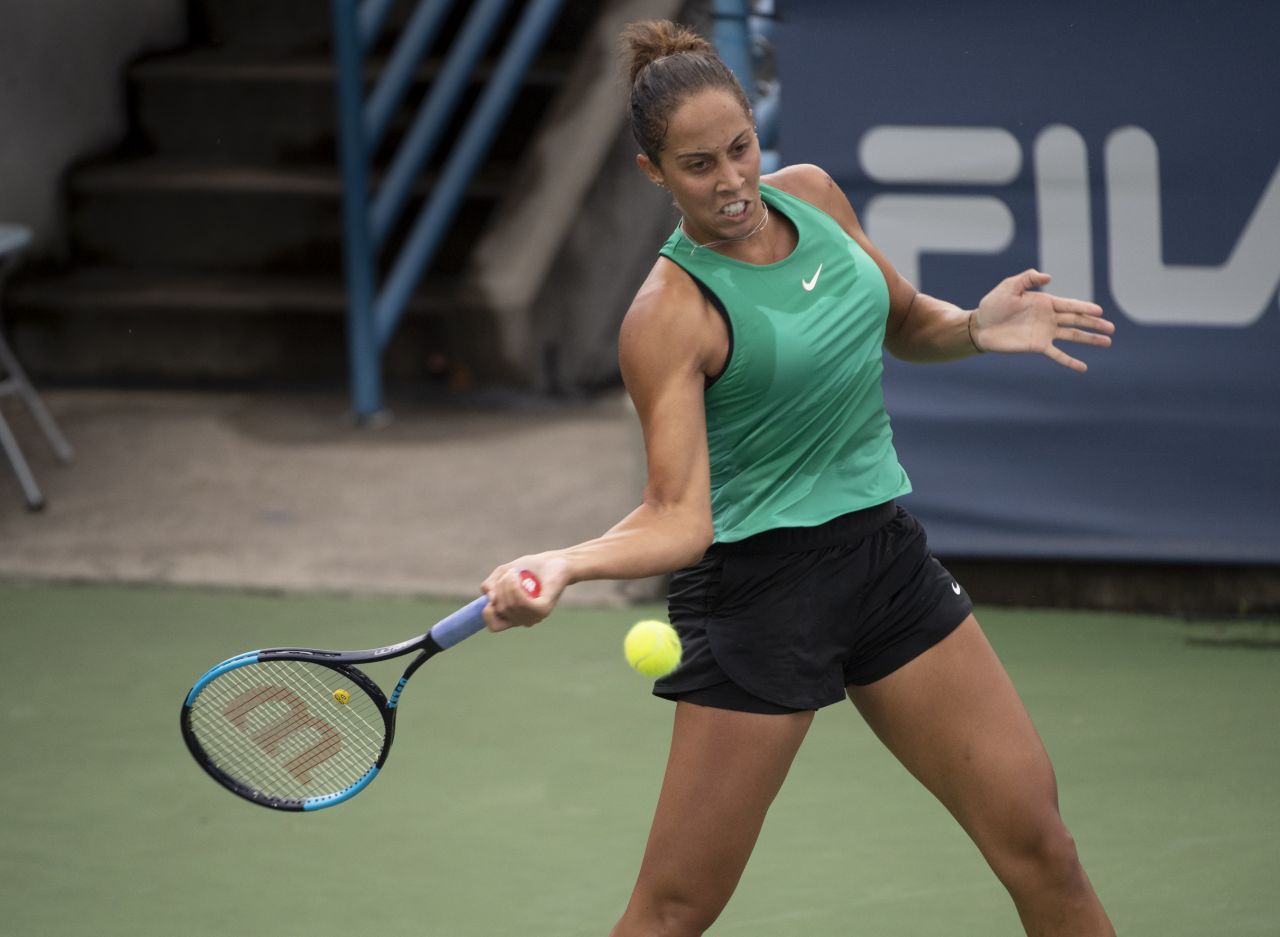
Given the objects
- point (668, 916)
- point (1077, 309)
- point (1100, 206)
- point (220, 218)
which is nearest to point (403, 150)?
point (220, 218)

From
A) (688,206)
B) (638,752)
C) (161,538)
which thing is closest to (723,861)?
(688,206)

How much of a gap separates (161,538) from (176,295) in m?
2.22

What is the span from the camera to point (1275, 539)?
5.93 metres

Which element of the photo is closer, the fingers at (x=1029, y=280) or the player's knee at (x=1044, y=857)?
the player's knee at (x=1044, y=857)

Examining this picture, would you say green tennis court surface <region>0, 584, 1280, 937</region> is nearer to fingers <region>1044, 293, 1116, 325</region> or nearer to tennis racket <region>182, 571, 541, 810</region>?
tennis racket <region>182, 571, 541, 810</region>

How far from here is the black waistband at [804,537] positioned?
3230 mm

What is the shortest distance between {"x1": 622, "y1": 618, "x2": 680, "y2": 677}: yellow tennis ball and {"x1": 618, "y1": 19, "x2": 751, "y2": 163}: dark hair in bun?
2.51 ft

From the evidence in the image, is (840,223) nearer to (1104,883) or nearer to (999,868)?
(999,868)

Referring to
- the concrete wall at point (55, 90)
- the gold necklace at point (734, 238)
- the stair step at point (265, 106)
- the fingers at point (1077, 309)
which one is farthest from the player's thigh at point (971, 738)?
the concrete wall at point (55, 90)

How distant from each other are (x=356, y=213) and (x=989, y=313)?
4.94m

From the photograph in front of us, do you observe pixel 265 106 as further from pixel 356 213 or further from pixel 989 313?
pixel 989 313

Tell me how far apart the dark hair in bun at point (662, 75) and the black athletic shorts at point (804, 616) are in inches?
26.9

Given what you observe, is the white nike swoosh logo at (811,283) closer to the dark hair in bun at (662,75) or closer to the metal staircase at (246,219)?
the dark hair in bun at (662,75)

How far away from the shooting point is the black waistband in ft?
10.6
